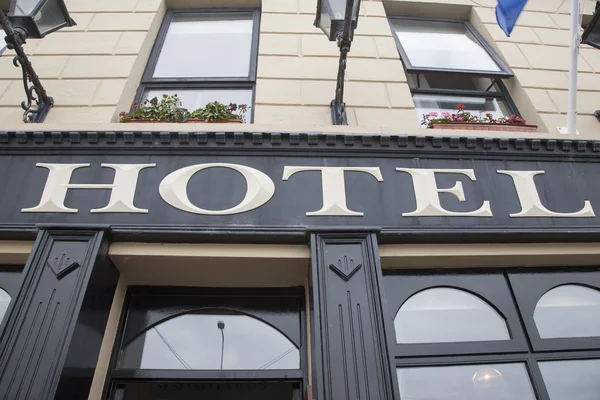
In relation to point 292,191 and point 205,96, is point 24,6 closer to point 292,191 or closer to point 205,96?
point 205,96

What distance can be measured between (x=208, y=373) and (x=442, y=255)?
229 cm

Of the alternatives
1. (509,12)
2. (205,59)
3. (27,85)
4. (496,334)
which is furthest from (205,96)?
(496,334)

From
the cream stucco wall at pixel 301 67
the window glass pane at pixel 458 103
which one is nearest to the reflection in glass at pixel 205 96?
the cream stucco wall at pixel 301 67

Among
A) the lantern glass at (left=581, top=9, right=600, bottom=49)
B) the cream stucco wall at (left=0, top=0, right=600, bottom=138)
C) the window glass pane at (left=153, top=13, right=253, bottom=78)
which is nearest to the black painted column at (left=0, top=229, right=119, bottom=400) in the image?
the cream stucco wall at (left=0, top=0, right=600, bottom=138)

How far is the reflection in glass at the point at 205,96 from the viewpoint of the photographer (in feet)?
19.9

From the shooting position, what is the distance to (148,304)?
14.5 feet

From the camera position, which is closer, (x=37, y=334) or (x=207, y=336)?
(x=37, y=334)

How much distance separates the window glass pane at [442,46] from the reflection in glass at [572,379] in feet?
14.1

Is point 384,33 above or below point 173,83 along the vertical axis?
above

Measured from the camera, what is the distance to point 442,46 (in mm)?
7281

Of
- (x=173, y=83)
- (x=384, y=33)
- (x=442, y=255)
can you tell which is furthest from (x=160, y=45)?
(x=442, y=255)

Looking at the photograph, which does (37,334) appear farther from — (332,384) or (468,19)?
(468,19)

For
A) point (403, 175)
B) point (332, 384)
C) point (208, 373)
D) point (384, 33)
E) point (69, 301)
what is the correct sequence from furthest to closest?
point (384, 33) → point (403, 175) → point (208, 373) → point (69, 301) → point (332, 384)

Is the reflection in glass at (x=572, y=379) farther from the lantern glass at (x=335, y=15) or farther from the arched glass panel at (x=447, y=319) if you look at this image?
the lantern glass at (x=335, y=15)
